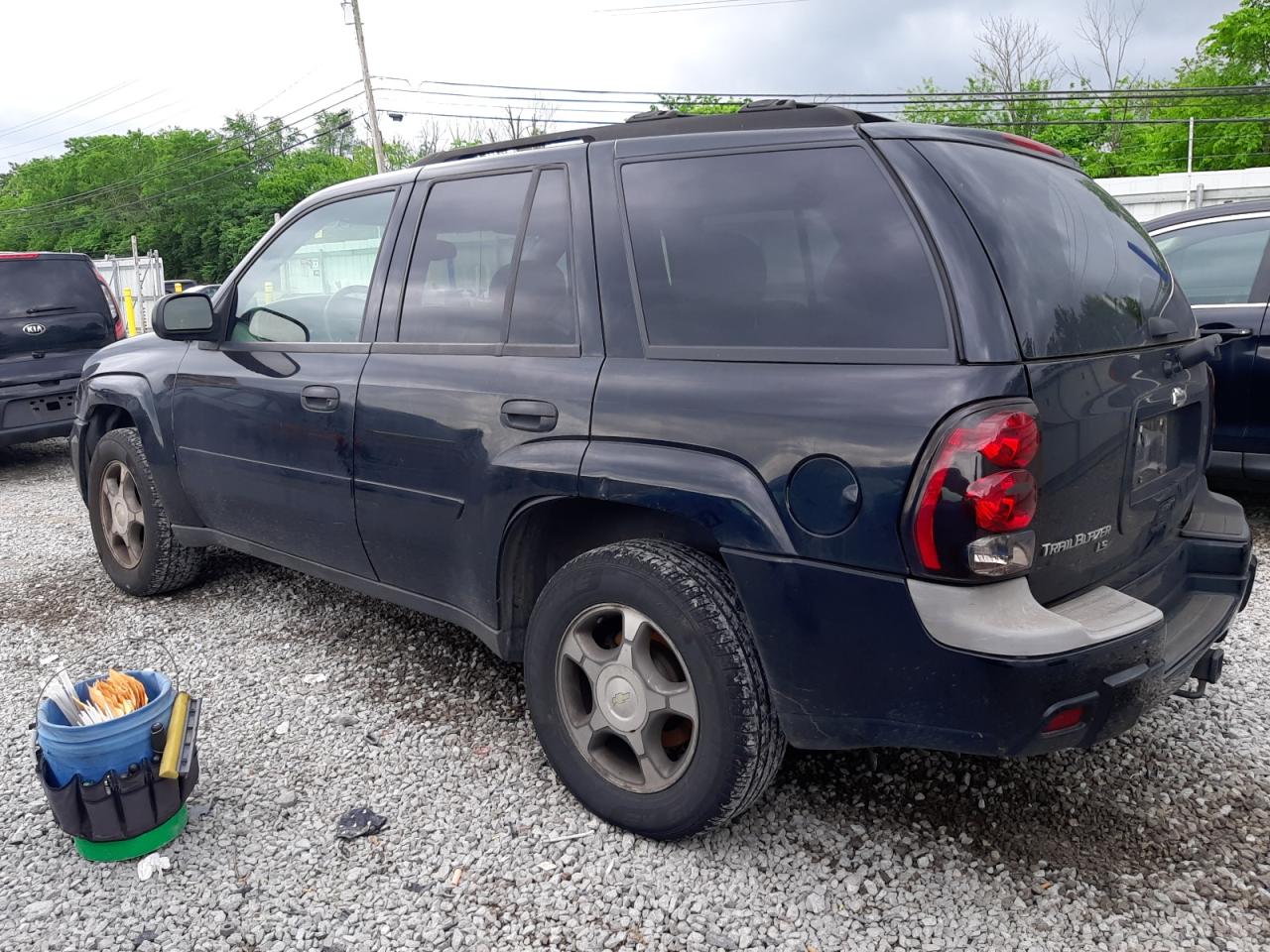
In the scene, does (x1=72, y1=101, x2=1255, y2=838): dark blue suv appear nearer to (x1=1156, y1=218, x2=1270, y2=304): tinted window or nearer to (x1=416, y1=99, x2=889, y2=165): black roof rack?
(x1=416, y1=99, x2=889, y2=165): black roof rack

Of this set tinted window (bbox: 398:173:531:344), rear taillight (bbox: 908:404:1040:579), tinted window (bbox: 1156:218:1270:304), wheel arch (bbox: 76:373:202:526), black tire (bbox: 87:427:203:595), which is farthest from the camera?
tinted window (bbox: 1156:218:1270:304)

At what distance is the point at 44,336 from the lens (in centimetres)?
849

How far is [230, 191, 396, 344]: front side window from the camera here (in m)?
3.63

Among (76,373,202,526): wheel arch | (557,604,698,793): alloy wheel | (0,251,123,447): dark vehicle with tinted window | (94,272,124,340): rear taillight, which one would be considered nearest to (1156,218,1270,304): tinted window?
(557,604,698,793): alloy wheel

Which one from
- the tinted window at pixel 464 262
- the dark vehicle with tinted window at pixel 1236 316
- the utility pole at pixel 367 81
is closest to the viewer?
the tinted window at pixel 464 262

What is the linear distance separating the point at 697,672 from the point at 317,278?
7.64 ft

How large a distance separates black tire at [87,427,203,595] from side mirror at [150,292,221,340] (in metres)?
0.84

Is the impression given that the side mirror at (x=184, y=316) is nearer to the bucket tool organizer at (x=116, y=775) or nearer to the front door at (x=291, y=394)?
the front door at (x=291, y=394)

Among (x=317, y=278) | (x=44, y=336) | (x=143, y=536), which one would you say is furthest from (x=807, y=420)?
(x=44, y=336)

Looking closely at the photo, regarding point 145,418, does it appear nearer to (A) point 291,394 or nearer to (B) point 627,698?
(A) point 291,394

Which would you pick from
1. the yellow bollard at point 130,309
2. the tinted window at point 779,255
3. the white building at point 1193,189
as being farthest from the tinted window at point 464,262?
the yellow bollard at point 130,309

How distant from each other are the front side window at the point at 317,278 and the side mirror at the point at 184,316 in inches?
4.6

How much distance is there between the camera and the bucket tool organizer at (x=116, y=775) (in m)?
2.65

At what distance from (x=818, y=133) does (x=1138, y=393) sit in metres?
1.05
